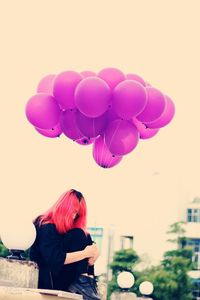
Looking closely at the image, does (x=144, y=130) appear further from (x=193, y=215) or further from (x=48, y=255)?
(x=193, y=215)

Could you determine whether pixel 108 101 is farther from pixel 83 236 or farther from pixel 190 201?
pixel 190 201

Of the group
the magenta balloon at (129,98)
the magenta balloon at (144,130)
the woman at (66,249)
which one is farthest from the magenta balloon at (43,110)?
the woman at (66,249)

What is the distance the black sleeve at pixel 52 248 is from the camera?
3422 millimetres

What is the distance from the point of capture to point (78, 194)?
3.52 metres

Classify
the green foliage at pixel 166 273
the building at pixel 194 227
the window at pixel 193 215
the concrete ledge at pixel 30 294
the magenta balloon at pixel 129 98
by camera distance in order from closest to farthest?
the concrete ledge at pixel 30 294
the magenta balloon at pixel 129 98
the green foliage at pixel 166 273
the building at pixel 194 227
the window at pixel 193 215

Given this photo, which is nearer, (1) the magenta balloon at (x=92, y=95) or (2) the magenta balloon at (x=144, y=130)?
(1) the magenta balloon at (x=92, y=95)

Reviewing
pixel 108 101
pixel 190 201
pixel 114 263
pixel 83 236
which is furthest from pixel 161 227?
pixel 83 236

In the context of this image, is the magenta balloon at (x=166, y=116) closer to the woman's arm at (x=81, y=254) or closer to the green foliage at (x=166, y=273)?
the woman's arm at (x=81, y=254)

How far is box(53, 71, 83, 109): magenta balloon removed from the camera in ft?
18.8

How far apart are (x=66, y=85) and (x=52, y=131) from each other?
84 centimetres

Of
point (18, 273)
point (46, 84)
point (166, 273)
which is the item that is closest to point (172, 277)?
point (166, 273)

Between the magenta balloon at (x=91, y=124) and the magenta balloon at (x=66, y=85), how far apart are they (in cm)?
25

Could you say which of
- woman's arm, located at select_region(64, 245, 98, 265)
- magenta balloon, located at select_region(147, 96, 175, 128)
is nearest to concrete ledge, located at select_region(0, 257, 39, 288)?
woman's arm, located at select_region(64, 245, 98, 265)

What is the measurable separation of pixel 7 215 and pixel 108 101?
2.41m
